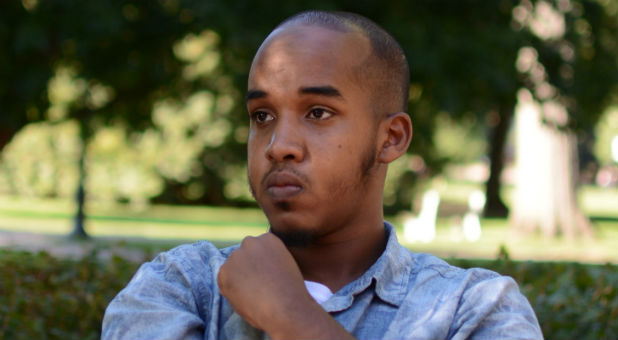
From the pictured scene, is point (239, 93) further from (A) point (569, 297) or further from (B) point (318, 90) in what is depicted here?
(B) point (318, 90)

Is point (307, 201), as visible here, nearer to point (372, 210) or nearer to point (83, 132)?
point (372, 210)

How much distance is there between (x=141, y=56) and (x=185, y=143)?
1426cm

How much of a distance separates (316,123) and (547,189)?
16728mm

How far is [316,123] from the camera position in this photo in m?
1.91

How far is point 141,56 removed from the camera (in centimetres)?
894

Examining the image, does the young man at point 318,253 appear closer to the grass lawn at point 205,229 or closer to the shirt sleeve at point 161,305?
the shirt sleeve at point 161,305

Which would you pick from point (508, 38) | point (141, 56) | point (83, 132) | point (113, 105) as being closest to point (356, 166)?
point (508, 38)

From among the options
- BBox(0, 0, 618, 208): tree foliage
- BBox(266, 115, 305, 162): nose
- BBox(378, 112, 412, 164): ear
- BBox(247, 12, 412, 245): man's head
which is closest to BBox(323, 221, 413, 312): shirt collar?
BBox(247, 12, 412, 245): man's head

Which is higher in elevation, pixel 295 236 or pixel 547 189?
pixel 295 236

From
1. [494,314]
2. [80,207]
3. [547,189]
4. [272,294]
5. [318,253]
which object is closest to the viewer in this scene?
[272,294]

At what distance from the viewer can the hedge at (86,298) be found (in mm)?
3426

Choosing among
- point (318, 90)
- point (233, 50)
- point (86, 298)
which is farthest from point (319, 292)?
point (233, 50)

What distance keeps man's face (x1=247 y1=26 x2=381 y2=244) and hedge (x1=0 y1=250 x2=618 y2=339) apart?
1.82 metres

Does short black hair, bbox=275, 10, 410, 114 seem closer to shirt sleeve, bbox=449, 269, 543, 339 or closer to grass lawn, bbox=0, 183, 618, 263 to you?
shirt sleeve, bbox=449, 269, 543, 339
